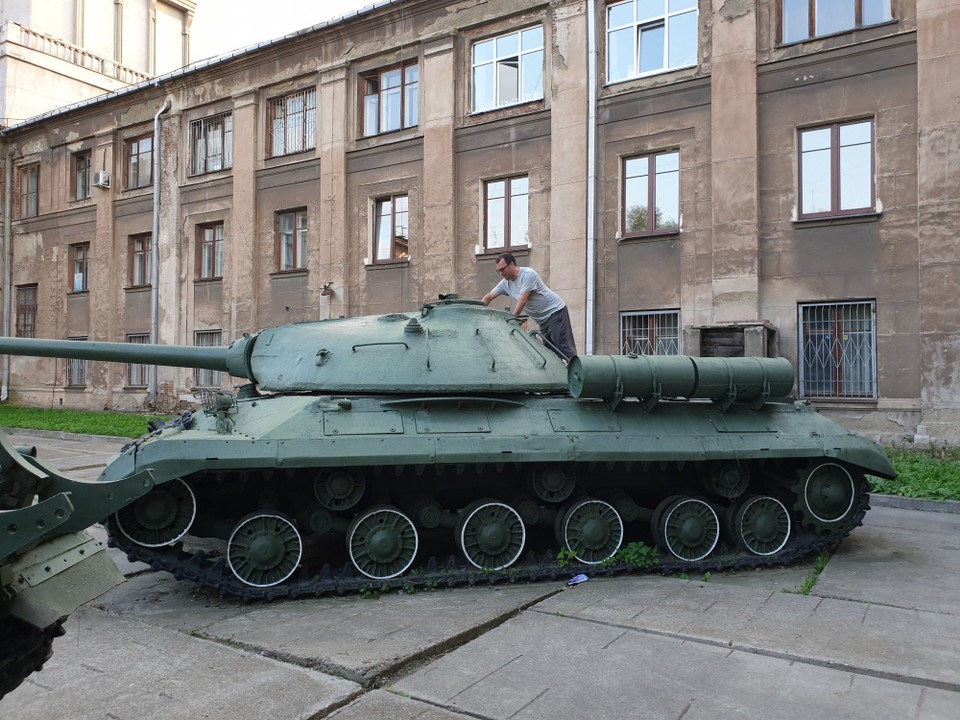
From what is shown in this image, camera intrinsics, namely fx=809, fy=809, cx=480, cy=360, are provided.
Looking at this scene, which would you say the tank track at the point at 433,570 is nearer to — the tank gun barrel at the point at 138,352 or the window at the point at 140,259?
the tank gun barrel at the point at 138,352

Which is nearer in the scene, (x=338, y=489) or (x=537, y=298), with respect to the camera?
(x=338, y=489)

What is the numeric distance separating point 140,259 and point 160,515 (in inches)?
744

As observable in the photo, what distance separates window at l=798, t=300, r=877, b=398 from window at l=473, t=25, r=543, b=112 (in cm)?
660

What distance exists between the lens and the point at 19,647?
108 inches

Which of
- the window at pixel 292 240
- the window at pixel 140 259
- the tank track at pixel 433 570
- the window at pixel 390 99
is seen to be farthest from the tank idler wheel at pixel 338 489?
the window at pixel 140 259

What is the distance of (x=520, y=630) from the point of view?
493 cm

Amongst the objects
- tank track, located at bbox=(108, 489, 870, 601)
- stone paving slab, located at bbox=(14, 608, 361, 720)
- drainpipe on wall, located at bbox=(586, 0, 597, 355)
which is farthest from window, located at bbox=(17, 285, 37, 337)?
stone paving slab, located at bbox=(14, 608, 361, 720)

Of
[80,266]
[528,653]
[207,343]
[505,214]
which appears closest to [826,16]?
[505,214]

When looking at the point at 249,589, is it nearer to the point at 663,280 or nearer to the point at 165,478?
the point at 165,478

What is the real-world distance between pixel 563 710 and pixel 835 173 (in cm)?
1130

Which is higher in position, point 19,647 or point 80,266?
point 80,266

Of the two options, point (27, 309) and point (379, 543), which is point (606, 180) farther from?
point (27, 309)

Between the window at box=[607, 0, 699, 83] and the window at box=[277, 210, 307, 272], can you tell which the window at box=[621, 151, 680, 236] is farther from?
the window at box=[277, 210, 307, 272]

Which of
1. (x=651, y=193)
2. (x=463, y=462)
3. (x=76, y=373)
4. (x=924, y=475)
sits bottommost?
(x=924, y=475)
